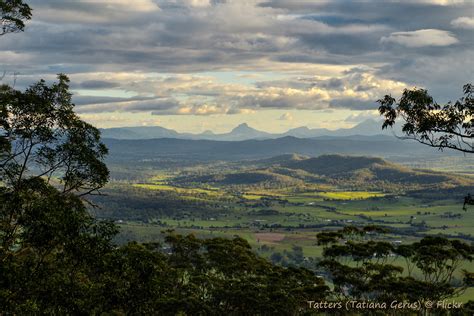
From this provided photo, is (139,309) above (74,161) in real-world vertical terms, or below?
below

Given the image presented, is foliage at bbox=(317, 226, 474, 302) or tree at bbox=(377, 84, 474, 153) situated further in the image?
foliage at bbox=(317, 226, 474, 302)

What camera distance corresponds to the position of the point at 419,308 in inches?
1850

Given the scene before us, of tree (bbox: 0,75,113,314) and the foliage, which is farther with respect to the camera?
the foliage

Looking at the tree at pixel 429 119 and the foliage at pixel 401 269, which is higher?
the tree at pixel 429 119

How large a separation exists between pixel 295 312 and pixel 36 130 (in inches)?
1236

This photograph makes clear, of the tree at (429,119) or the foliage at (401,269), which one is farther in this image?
the foliage at (401,269)

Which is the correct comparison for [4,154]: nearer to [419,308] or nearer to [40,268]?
[40,268]

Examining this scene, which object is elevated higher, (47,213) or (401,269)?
(47,213)

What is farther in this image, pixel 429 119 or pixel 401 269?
pixel 401 269

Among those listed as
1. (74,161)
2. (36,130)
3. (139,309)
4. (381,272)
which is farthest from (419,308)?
(36,130)

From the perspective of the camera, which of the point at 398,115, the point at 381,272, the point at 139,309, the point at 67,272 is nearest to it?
the point at 67,272

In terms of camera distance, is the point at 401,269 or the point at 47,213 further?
the point at 401,269

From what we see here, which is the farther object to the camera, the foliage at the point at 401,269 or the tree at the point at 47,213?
the foliage at the point at 401,269

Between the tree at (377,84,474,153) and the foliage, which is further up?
the tree at (377,84,474,153)
